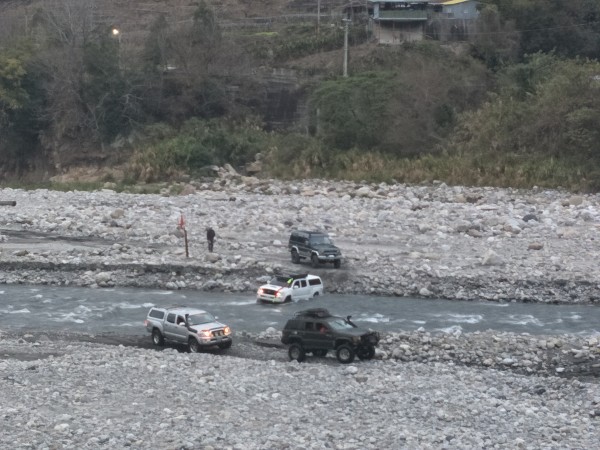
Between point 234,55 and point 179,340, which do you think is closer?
point 179,340

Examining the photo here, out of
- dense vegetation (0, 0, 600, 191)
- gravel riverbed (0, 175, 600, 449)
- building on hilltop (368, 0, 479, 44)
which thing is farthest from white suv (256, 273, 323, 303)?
building on hilltop (368, 0, 479, 44)

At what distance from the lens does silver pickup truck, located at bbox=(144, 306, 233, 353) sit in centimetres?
2348

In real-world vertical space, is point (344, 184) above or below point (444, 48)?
below

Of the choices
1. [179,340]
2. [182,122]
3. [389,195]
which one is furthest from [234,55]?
[179,340]

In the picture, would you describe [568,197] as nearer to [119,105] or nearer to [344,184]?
[344,184]

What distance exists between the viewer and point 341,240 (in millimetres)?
36031

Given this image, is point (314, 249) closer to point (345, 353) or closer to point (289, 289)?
point (289, 289)

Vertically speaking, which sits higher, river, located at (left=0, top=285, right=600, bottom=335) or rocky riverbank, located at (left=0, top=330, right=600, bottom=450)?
rocky riverbank, located at (left=0, top=330, right=600, bottom=450)

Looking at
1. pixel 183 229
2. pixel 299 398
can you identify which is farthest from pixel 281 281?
pixel 299 398

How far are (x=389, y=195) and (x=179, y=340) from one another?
22961mm

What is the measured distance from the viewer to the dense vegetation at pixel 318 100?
50.4m

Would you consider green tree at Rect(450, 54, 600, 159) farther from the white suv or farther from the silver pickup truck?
the silver pickup truck

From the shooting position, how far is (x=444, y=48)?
60.1 m

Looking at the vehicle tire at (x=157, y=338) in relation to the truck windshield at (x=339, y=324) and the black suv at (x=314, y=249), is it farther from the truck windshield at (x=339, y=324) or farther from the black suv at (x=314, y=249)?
the black suv at (x=314, y=249)
